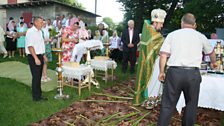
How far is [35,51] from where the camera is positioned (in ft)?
18.5

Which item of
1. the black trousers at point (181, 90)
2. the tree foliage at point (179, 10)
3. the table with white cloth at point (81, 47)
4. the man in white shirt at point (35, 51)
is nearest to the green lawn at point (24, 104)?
the man in white shirt at point (35, 51)

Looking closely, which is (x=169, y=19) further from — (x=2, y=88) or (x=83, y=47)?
(x=2, y=88)

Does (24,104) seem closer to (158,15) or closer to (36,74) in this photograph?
(36,74)

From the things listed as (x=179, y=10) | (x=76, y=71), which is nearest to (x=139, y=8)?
(x=179, y=10)

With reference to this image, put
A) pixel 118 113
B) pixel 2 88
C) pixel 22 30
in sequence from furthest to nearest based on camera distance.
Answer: pixel 22 30
pixel 2 88
pixel 118 113

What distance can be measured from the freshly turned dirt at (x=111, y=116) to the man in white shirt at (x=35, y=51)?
2.83 feet

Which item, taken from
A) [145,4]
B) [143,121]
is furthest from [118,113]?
[145,4]

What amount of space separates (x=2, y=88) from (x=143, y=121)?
144 inches

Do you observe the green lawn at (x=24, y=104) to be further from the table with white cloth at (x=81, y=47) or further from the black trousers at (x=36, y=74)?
the table with white cloth at (x=81, y=47)

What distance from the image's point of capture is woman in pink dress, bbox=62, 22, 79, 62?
730 centimetres

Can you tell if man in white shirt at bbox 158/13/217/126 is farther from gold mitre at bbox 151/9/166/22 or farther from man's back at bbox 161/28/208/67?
gold mitre at bbox 151/9/166/22

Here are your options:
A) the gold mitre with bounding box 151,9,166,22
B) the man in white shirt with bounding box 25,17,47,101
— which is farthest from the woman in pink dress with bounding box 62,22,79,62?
the gold mitre with bounding box 151,9,166,22

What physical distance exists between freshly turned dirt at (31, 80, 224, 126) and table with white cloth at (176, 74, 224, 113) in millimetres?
456

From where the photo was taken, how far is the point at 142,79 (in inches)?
221
